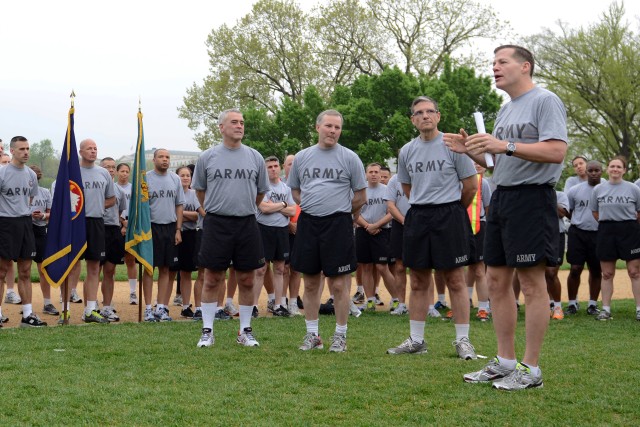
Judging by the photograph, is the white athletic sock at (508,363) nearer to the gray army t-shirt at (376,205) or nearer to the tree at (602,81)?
the gray army t-shirt at (376,205)

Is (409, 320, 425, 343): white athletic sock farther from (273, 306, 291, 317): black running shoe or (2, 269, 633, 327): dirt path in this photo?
(2, 269, 633, 327): dirt path

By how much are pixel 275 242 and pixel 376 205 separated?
6.11 ft

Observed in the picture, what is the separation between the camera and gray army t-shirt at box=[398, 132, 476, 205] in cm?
725

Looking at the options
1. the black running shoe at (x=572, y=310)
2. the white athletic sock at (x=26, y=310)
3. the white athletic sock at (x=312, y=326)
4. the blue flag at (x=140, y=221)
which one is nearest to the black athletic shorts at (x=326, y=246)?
the white athletic sock at (x=312, y=326)

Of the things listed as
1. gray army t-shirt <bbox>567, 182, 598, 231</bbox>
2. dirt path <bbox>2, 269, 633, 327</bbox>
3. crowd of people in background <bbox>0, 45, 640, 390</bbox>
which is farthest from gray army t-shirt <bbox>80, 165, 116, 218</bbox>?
gray army t-shirt <bbox>567, 182, 598, 231</bbox>

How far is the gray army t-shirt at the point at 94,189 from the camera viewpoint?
34.3 ft

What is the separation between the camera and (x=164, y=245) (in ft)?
35.1

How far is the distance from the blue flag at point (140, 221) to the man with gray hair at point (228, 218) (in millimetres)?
2482

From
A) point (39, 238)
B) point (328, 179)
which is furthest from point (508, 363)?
point (39, 238)

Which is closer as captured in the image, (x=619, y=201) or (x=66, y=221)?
(x=66, y=221)

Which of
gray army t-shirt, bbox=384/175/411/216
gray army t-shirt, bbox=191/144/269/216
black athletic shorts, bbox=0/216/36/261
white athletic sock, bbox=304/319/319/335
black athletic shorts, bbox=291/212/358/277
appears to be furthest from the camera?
gray army t-shirt, bbox=384/175/411/216

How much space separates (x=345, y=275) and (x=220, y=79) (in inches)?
1636

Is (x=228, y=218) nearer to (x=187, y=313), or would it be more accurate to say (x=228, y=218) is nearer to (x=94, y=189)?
(x=94, y=189)

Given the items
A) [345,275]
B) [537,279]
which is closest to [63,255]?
[345,275]
